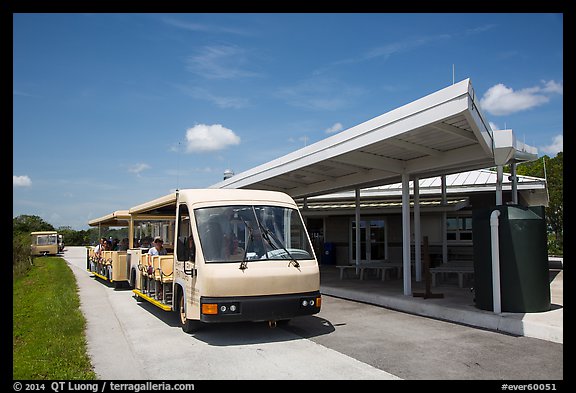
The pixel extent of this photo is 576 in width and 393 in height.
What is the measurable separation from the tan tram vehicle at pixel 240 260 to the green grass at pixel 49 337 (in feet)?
6.01

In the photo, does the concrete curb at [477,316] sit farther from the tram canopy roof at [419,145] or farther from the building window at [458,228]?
the building window at [458,228]

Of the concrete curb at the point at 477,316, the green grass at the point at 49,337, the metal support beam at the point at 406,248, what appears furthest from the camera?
the metal support beam at the point at 406,248

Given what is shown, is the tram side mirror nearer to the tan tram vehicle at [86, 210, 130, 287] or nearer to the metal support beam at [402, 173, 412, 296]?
the metal support beam at [402, 173, 412, 296]

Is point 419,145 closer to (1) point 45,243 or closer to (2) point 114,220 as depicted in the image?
(2) point 114,220

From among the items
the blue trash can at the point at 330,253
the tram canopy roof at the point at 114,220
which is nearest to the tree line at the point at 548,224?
the tram canopy roof at the point at 114,220

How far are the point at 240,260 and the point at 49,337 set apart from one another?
11.3 feet

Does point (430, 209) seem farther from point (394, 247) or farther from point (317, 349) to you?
point (317, 349)

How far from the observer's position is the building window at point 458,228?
72.8 ft

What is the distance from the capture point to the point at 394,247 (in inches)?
928

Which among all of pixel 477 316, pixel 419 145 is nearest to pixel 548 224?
pixel 419 145

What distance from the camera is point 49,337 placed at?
27.2 feet

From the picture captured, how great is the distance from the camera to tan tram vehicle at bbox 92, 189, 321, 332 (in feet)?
24.8
